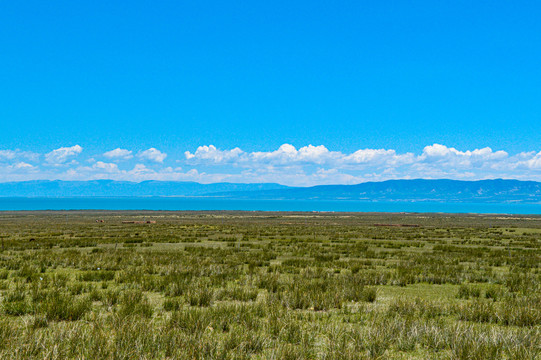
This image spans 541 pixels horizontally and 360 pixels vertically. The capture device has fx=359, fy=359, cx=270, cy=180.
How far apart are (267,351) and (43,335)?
4.02 m

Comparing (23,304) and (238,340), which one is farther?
(23,304)

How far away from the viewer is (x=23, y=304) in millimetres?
8727

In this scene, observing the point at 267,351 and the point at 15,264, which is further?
the point at 15,264

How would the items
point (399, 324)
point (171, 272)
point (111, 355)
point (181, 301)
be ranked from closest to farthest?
point (111, 355) → point (399, 324) → point (181, 301) → point (171, 272)

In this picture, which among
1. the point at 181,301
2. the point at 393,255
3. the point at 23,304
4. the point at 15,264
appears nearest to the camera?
the point at 23,304

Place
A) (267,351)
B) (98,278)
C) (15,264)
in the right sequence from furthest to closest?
(15,264)
(98,278)
(267,351)

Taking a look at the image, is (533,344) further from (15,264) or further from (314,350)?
(15,264)

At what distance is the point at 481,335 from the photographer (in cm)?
649

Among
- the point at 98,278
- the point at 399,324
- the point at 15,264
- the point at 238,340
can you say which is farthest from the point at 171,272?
the point at 399,324

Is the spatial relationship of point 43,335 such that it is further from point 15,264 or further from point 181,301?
point 15,264

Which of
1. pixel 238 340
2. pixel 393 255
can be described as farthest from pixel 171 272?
pixel 393 255

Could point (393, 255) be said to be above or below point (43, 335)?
below

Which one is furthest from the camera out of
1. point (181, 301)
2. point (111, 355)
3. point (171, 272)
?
point (171, 272)

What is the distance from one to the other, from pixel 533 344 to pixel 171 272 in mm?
11983
